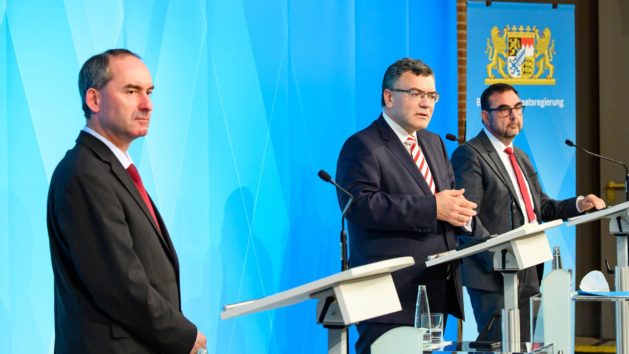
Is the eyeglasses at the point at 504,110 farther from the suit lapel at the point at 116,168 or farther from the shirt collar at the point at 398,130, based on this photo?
the suit lapel at the point at 116,168

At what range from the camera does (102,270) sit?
2777 mm

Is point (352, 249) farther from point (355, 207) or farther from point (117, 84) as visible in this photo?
point (117, 84)

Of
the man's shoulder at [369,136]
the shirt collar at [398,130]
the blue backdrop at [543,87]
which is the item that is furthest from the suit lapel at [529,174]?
the blue backdrop at [543,87]

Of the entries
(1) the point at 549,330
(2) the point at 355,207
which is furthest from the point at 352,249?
(1) the point at 549,330

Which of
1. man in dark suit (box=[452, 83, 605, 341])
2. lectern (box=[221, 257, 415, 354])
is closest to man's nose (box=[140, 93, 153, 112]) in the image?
lectern (box=[221, 257, 415, 354])

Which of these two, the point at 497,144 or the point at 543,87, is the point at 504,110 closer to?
the point at 497,144

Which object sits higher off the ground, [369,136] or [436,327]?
[369,136]

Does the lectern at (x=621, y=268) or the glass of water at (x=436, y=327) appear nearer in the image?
the glass of water at (x=436, y=327)

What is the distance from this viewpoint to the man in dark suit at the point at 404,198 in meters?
4.02

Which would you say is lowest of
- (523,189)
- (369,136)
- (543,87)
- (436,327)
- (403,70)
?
(436,327)

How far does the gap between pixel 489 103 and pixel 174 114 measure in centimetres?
193

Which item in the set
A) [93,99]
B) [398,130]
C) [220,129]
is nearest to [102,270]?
[93,99]

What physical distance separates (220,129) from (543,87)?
391 centimetres

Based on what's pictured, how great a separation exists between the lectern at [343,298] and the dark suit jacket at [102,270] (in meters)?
0.53
